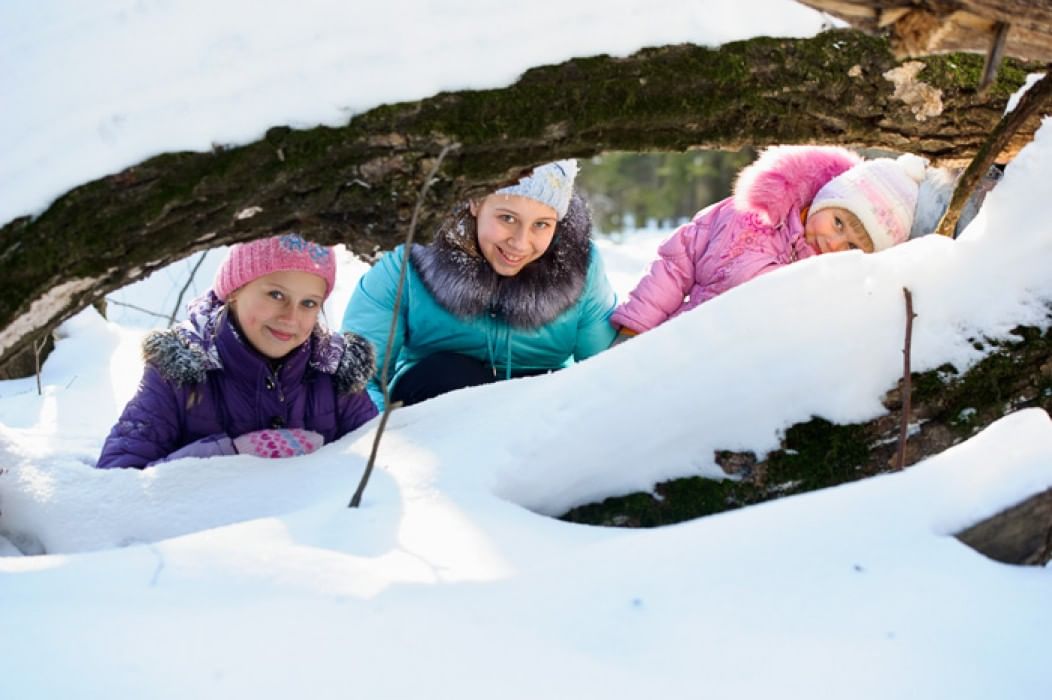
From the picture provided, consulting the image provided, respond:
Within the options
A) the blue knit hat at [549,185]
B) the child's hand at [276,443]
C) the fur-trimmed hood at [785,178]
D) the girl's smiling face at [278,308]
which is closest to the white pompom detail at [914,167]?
the fur-trimmed hood at [785,178]

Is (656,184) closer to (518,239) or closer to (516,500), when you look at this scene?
(518,239)

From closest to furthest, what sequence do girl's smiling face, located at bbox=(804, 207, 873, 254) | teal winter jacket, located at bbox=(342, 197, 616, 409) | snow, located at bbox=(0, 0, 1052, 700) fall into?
A: snow, located at bbox=(0, 0, 1052, 700) < girl's smiling face, located at bbox=(804, 207, 873, 254) < teal winter jacket, located at bbox=(342, 197, 616, 409)

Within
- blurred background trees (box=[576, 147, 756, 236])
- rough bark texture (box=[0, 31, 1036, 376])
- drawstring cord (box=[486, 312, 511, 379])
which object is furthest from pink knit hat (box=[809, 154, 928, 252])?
blurred background trees (box=[576, 147, 756, 236])

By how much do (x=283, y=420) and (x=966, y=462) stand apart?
2.25 metres

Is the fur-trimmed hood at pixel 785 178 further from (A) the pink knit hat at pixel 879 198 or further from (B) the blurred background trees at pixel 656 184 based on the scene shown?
(B) the blurred background trees at pixel 656 184

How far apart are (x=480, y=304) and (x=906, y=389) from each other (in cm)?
211

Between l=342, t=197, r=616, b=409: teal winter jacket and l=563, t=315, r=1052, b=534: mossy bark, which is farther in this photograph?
l=342, t=197, r=616, b=409: teal winter jacket

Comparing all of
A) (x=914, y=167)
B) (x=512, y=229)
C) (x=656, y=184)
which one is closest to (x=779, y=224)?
(x=914, y=167)

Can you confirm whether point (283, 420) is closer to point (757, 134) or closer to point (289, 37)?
point (289, 37)

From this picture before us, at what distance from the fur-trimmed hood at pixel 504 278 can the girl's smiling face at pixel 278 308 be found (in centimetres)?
78

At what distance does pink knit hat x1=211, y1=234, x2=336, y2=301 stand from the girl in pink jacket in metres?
1.46

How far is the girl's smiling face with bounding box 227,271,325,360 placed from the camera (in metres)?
3.17

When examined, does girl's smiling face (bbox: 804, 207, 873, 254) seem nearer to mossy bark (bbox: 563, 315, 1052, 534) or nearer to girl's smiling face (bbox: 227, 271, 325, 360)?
mossy bark (bbox: 563, 315, 1052, 534)

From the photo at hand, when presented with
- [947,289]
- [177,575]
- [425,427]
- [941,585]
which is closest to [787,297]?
[947,289]
